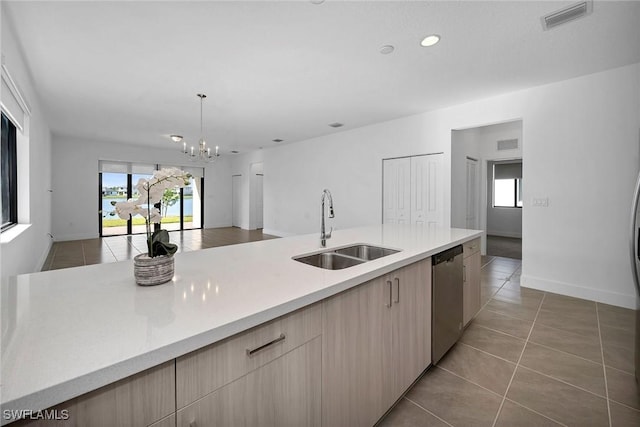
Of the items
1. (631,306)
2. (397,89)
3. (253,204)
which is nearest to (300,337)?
(397,89)

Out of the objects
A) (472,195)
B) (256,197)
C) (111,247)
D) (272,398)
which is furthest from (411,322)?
(256,197)

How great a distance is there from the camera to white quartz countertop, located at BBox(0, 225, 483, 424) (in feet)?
1.88

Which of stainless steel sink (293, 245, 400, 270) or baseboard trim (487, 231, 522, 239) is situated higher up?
stainless steel sink (293, 245, 400, 270)

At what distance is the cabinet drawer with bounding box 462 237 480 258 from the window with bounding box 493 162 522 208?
268 inches

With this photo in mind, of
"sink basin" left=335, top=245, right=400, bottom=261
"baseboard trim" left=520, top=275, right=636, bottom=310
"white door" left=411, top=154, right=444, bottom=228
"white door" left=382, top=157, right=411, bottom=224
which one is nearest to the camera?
"sink basin" left=335, top=245, right=400, bottom=261

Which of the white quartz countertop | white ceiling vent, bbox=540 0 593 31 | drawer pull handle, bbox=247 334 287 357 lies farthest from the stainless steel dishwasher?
white ceiling vent, bbox=540 0 593 31

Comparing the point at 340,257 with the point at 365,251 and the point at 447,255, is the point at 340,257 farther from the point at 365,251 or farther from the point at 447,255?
the point at 447,255

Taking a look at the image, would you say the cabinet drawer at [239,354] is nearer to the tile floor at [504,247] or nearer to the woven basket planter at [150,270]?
the woven basket planter at [150,270]

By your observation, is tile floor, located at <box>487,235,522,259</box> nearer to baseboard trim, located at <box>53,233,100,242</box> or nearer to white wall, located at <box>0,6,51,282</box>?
white wall, located at <box>0,6,51,282</box>

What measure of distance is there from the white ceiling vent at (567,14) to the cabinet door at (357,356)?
2.63m

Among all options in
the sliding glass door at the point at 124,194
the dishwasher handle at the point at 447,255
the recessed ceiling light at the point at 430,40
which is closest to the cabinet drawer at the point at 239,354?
the dishwasher handle at the point at 447,255

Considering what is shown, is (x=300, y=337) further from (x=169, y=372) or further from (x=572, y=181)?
(x=572, y=181)

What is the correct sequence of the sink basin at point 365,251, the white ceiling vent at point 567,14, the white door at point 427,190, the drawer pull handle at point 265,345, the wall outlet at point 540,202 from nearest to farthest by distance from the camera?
the drawer pull handle at point 265,345
the sink basin at point 365,251
the white ceiling vent at point 567,14
the wall outlet at point 540,202
the white door at point 427,190

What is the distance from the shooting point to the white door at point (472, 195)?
17.4 ft
